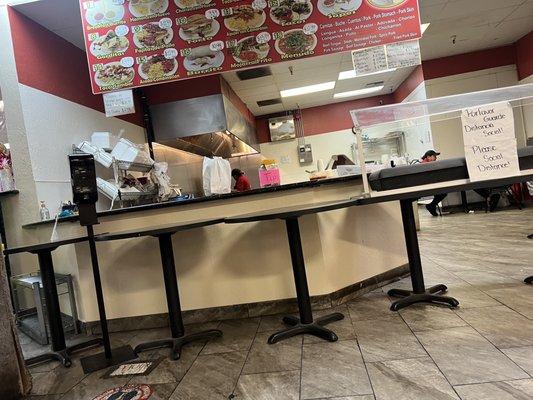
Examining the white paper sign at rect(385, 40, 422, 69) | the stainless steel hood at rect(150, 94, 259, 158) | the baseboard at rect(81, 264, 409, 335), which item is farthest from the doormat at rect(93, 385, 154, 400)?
the stainless steel hood at rect(150, 94, 259, 158)

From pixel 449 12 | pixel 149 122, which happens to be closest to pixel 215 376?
pixel 149 122

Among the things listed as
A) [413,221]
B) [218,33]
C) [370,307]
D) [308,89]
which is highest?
[308,89]

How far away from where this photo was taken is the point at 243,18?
3.43 metres

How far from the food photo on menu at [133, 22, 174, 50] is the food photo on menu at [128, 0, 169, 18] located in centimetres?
10

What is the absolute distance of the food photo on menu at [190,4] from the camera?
136 inches

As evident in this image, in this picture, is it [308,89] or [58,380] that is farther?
[308,89]

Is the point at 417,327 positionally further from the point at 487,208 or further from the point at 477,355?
the point at 487,208

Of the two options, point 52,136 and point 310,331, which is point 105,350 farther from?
point 52,136

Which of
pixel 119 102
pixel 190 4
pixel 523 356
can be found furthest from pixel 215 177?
pixel 523 356

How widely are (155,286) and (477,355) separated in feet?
7.58

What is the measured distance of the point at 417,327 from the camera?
235cm

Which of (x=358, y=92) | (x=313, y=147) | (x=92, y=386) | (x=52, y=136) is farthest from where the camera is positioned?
(x=313, y=147)

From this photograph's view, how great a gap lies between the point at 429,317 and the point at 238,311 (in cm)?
140

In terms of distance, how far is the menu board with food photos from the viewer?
3.34m
